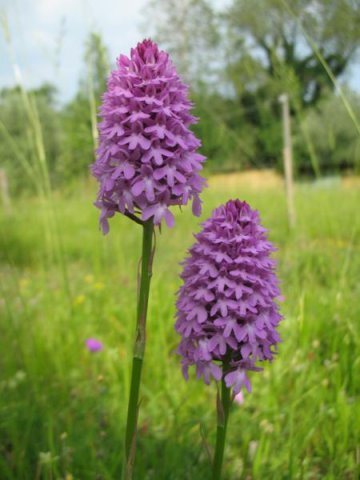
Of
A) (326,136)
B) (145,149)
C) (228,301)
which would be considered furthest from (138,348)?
(326,136)

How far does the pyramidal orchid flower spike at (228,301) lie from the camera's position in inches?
46.8

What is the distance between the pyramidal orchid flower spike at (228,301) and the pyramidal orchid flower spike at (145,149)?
0.45 feet

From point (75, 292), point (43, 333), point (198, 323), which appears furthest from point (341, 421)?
point (75, 292)

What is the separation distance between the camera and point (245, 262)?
1.20 metres

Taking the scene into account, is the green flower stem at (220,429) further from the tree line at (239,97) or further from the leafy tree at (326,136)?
the leafy tree at (326,136)

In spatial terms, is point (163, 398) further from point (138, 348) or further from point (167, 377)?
point (138, 348)

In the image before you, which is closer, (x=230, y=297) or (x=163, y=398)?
(x=230, y=297)

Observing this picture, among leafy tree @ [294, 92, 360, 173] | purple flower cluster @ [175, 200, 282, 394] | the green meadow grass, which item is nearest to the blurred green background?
the green meadow grass

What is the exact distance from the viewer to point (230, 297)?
47.8 inches

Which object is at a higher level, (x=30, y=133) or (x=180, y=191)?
(x=30, y=133)

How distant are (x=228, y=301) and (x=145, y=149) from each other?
37 centimetres

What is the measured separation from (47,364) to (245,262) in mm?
2059

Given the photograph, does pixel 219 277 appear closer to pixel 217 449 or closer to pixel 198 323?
pixel 198 323

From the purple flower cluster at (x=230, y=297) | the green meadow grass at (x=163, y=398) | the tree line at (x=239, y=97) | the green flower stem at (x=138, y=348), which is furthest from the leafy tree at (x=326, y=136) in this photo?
the green flower stem at (x=138, y=348)
